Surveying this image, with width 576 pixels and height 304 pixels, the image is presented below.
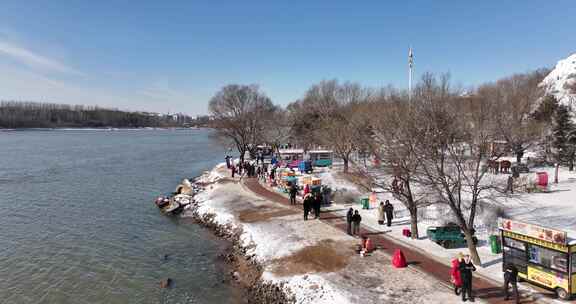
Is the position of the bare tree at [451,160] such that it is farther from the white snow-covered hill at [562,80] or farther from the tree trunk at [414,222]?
the white snow-covered hill at [562,80]

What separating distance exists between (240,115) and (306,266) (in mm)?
38898

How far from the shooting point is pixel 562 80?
70.1 meters

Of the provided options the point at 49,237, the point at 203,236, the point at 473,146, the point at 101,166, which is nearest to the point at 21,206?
the point at 49,237

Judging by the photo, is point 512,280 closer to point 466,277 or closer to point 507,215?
point 466,277

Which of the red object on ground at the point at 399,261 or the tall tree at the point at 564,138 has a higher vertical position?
the tall tree at the point at 564,138

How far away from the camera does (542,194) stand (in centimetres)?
2503

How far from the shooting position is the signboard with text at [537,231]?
418 inches

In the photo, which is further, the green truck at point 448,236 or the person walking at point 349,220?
the person walking at point 349,220

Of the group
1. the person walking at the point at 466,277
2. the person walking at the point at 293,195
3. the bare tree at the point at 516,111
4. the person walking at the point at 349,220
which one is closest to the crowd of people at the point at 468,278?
the person walking at the point at 466,277

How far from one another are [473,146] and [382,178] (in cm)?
1408

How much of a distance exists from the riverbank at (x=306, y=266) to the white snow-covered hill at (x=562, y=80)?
190 ft

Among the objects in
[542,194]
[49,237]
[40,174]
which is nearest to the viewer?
[49,237]

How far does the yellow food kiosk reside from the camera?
10.5m

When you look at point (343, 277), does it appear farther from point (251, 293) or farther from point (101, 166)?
point (101, 166)
